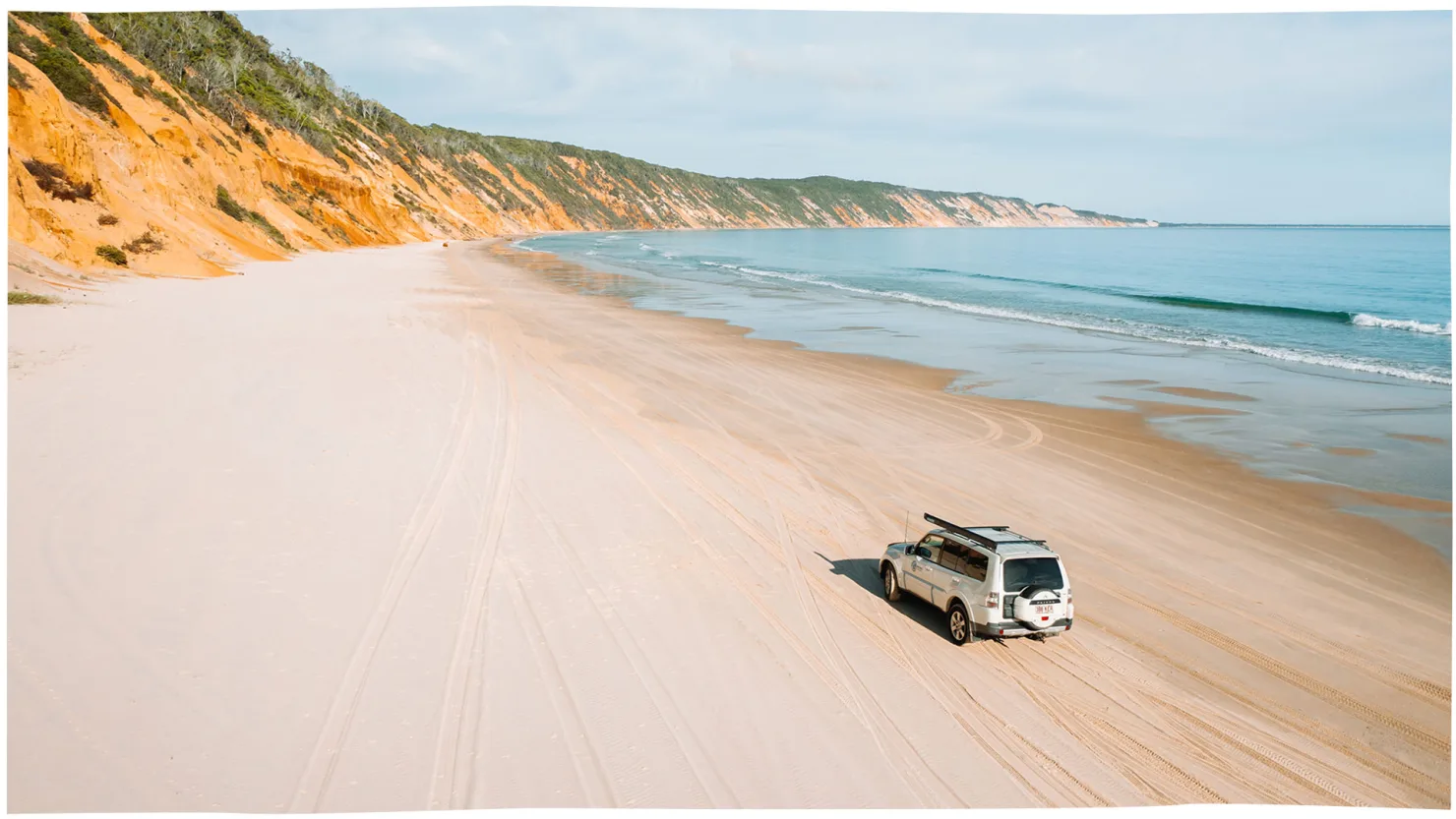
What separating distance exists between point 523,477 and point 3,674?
6346 mm

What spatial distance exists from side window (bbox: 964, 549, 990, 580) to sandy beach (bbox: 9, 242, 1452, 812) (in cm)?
69

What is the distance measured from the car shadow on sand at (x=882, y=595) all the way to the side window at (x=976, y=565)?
651 millimetres

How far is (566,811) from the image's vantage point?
5684 mm

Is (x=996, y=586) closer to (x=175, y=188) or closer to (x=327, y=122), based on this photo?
(x=175, y=188)

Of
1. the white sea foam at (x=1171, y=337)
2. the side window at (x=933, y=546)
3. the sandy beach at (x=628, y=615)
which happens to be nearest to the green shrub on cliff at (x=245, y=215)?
the sandy beach at (x=628, y=615)

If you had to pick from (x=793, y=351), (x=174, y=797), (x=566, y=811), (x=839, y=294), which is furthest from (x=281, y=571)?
(x=839, y=294)

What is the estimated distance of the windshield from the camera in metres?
8.30

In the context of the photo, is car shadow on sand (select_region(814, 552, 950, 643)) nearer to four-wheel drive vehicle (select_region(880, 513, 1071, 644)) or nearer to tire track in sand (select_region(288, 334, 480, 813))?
four-wheel drive vehicle (select_region(880, 513, 1071, 644))

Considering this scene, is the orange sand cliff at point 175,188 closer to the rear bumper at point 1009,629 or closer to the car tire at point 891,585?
the car tire at point 891,585

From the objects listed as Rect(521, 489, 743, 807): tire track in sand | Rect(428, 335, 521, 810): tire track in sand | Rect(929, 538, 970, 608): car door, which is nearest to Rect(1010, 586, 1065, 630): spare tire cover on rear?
Rect(929, 538, 970, 608): car door

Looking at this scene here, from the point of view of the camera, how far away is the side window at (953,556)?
8742mm

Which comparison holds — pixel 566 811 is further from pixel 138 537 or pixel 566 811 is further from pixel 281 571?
pixel 138 537

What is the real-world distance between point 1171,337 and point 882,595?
2652cm

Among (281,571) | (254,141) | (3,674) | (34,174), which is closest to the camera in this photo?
(3,674)
